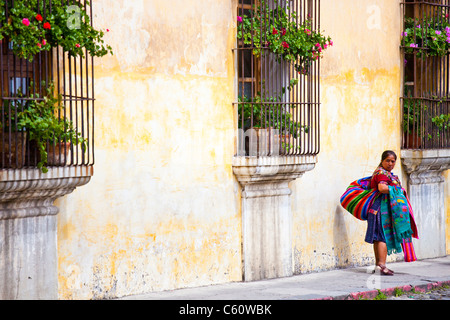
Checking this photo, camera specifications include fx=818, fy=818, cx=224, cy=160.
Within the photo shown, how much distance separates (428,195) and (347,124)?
6.97ft

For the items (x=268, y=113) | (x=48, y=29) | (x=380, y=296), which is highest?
(x=48, y=29)

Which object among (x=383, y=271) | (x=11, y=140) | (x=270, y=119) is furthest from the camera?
(x=383, y=271)

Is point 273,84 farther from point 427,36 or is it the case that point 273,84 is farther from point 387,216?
point 427,36

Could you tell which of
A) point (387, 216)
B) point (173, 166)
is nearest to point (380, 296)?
point (387, 216)

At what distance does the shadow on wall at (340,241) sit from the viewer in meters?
10.8

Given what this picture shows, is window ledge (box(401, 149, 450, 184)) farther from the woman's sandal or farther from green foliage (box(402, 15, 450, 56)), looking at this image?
the woman's sandal

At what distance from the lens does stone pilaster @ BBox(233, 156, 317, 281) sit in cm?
945

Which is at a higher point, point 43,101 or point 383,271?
point 43,101

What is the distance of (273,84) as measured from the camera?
9852 millimetres

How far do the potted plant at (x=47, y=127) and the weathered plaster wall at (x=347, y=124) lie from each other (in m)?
3.76

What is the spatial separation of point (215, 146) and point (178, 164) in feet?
1.94

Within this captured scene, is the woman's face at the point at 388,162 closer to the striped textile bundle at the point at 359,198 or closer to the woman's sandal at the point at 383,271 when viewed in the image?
the striped textile bundle at the point at 359,198

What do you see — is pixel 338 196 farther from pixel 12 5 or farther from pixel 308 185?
pixel 12 5
